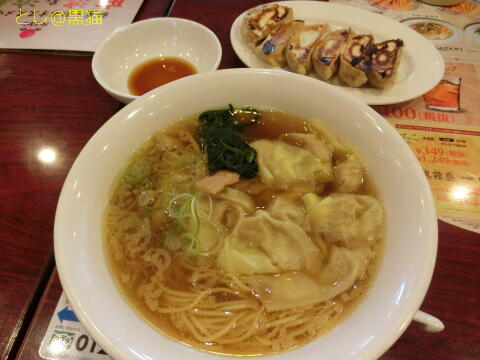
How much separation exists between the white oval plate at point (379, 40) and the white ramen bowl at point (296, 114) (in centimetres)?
80

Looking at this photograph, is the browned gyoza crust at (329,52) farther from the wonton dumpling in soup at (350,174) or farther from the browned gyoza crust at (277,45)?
the wonton dumpling in soup at (350,174)

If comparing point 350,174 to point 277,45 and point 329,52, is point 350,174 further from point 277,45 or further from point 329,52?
point 277,45

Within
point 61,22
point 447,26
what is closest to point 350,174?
point 447,26

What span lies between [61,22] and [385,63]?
2.47 metres

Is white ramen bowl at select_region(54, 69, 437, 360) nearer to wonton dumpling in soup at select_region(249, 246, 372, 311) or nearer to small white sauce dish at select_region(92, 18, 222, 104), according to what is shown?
wonton dumpling in soup at select_region(249, 246, 372, 311)

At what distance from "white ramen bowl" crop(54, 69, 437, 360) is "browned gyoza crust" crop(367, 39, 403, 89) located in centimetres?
84

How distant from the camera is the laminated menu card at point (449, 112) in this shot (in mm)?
1838

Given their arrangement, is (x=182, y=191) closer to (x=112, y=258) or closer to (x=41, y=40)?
(x=112, y=258)

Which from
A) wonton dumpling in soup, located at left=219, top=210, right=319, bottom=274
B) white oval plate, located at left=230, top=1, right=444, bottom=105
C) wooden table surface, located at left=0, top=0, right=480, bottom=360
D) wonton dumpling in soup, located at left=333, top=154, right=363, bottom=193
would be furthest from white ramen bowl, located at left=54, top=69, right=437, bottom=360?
white oval plate, located at left=230, top=1, right=444, bottom=105

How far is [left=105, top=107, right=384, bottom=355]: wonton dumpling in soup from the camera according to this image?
1.27 metres

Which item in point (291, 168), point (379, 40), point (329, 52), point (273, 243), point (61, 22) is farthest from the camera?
point (61, 22)

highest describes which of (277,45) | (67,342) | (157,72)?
(277,45)

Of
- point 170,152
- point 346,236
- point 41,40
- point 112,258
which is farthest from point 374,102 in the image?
point 41,40

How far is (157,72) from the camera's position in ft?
8.29
